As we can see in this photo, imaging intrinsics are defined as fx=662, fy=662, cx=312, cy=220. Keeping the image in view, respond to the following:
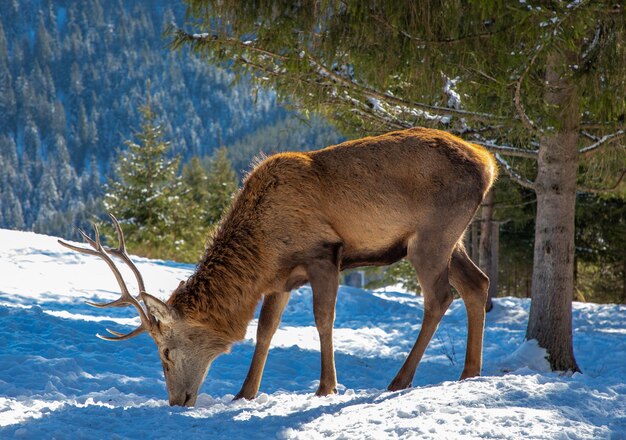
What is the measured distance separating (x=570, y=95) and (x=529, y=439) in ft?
15.8

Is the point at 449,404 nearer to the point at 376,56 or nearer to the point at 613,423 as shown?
the point at 613,423

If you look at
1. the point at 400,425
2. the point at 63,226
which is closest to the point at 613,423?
the point at 400,425

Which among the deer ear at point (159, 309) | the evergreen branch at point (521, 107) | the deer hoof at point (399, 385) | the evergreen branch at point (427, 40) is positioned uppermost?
the evergreen branch at point (427, 40)

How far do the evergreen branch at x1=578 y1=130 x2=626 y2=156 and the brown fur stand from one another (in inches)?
122

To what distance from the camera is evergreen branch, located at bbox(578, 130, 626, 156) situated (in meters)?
7.85

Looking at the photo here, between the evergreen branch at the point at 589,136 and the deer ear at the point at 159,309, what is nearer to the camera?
the deer ear at the point at 159,309

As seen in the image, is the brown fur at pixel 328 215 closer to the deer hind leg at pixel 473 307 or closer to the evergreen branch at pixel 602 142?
the deer hind leg at pixel 473 307

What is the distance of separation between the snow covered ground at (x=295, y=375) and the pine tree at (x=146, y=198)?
40.1 feet

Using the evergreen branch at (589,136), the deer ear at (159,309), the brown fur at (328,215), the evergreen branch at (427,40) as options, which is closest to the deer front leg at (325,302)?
the brown fur at (328,215)

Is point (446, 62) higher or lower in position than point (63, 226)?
higher

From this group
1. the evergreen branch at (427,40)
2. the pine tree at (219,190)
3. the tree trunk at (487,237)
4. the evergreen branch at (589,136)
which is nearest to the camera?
the evergreen branch at (427,40)

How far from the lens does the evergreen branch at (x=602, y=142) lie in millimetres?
7852

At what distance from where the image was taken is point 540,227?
26.2 feet

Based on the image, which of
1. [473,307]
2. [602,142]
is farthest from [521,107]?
[473,307]
